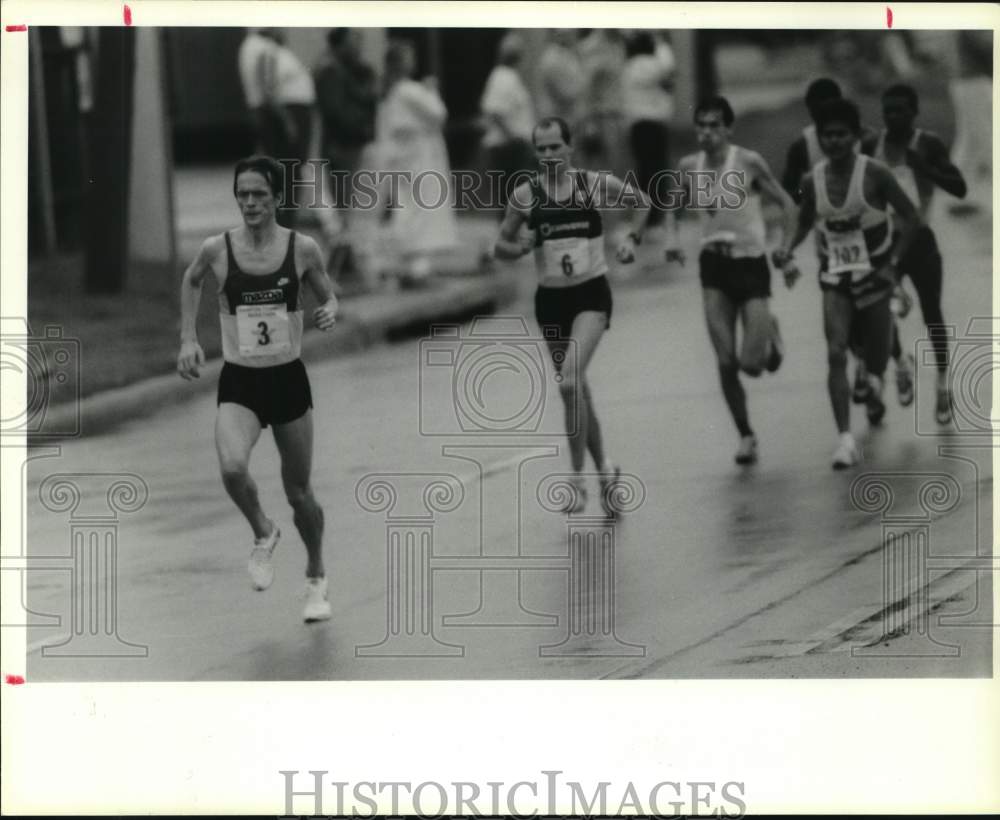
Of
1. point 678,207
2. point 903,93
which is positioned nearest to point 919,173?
point 903,93

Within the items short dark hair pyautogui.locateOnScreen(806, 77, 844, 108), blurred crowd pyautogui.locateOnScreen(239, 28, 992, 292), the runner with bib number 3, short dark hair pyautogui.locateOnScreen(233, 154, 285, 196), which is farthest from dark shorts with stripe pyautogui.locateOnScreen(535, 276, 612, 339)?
short dark hair pyautogui.locateOnScreen(233, 154, 285, 196)

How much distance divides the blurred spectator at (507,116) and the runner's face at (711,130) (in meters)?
2.45

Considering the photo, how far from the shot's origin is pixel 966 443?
11227 millimetres

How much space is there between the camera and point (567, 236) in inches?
439

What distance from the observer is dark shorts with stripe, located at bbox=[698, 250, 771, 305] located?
1200cm

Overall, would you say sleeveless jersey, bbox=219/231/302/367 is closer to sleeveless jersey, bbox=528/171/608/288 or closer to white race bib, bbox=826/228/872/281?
sleeveless jersey, bbox=528/171/608/288

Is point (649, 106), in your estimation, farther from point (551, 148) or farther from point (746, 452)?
point (551, 148)

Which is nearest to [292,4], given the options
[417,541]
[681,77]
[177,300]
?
[417,541]

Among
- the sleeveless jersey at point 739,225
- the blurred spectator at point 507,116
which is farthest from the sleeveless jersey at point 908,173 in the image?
the blurred spectator at point 507,116

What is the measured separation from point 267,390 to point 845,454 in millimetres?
3319

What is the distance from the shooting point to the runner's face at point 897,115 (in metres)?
12.1

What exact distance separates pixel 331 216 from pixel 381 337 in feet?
3.25

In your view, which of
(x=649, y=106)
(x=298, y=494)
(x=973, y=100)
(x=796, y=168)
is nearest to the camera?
(x=298, y=494)

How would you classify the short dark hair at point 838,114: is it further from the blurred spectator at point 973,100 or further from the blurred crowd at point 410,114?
the blurred crowd at point 410,114
